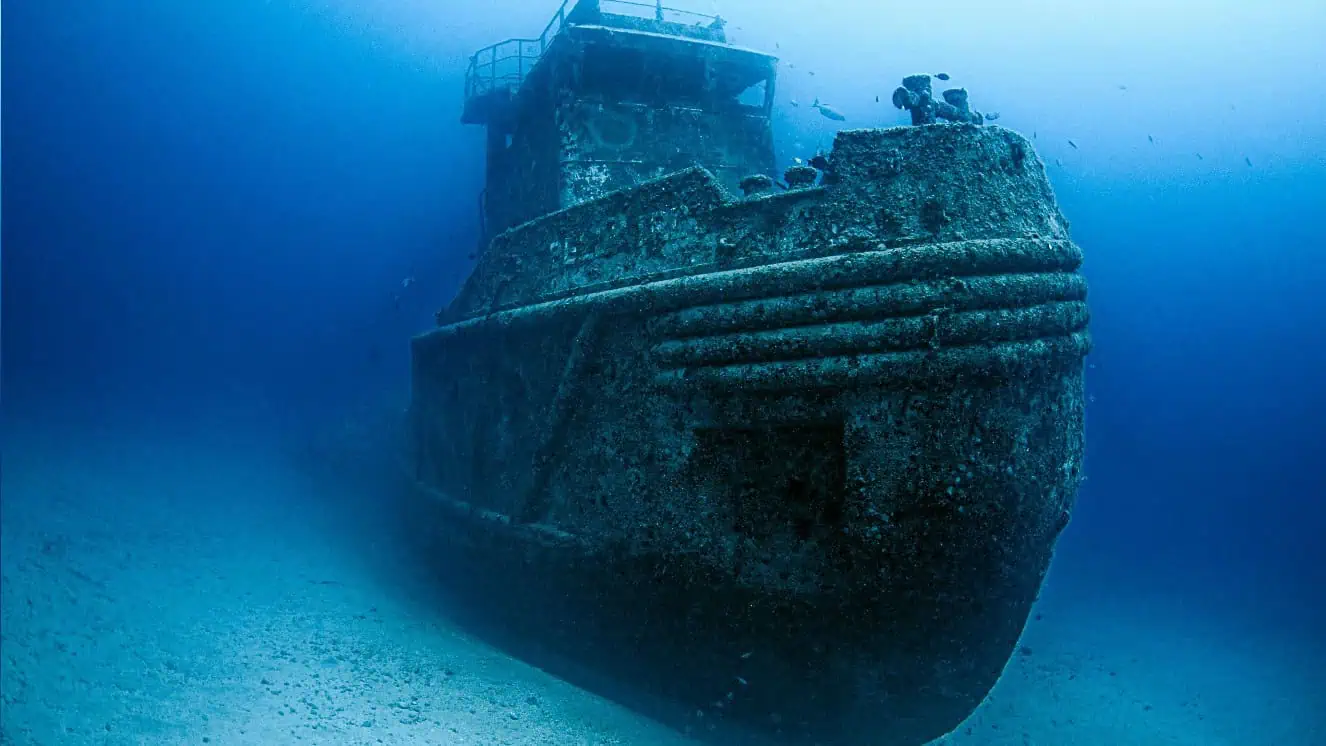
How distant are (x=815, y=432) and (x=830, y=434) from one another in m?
0.08

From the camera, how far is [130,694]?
4.74 metres

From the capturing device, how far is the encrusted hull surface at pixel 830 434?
3.38 meters

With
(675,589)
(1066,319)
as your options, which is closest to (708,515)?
(675,589)

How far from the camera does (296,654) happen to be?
552cm

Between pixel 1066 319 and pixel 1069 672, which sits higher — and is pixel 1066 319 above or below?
above

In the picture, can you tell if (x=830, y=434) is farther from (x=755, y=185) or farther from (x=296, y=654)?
(x=296, y=654)

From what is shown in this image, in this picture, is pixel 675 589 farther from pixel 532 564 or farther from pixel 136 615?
pixel 136 615

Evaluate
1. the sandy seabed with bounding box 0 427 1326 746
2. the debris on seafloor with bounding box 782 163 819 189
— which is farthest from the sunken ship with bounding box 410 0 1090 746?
the sandy seabed with bounding box 0 427 1326 746

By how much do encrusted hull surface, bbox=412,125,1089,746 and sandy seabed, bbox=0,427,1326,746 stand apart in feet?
3.40

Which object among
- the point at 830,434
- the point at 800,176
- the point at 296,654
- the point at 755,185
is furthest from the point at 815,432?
the point at 296,654

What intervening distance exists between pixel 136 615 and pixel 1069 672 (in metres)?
11.3

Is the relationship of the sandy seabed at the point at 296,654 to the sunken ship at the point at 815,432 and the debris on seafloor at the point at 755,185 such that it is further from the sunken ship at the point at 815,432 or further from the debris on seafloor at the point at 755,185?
the debris on seafloor at the point at 755,185

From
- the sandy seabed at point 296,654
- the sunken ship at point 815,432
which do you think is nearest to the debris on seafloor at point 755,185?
the sunken ship at point 815,432

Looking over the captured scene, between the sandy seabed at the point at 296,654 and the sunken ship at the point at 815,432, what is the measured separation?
984mm
